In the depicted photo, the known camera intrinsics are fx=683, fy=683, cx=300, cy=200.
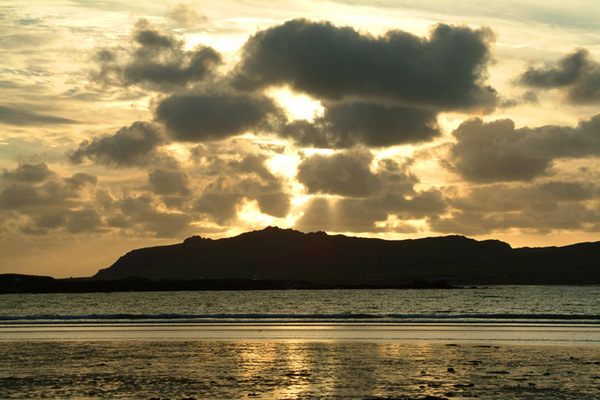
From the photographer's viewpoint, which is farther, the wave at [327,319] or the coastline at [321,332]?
the wave at [327,319]

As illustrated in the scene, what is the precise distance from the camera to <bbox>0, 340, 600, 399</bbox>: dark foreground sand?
90.3 ft

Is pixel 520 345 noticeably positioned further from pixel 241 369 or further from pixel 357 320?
pixel 357 320

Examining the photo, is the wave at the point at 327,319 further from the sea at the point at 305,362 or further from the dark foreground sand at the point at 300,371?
the dark foreground sand at the point at 300,371

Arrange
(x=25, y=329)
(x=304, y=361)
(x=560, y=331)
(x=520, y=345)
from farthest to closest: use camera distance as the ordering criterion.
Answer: (x=25, y=329)
(x=560, y=331)
(x=520, y=345)
(x=304, y=361)

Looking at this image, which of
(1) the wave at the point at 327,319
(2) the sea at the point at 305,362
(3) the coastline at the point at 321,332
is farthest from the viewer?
(1) the wave at the point at 327,319

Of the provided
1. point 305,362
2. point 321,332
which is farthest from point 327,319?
point 305,362

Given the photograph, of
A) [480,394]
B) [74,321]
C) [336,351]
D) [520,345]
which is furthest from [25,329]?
[480,394]

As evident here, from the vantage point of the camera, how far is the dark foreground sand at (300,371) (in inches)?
1083

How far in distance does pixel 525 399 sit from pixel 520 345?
65.0 feet

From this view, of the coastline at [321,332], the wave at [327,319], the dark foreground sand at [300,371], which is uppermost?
A: the wave at [327,319]

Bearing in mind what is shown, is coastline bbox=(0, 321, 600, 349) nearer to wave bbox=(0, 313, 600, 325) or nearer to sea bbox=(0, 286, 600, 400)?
sea bbox=(0, 286, 600, 400)

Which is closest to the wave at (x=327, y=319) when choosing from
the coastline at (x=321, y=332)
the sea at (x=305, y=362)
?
the coastline at (x=321, y=332)

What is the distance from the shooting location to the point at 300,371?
109ft

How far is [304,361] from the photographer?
36.8 meters
